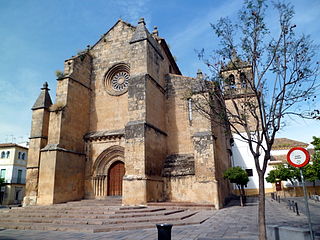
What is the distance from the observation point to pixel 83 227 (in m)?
7.93

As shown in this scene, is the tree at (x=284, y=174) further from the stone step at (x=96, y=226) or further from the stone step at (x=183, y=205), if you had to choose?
the stone step at (x=96, y=226)

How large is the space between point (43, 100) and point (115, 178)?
742 cm

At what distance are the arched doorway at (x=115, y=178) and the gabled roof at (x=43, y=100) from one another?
21.0ft

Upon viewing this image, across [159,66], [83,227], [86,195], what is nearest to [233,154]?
[159,66]

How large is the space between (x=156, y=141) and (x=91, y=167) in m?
4.70

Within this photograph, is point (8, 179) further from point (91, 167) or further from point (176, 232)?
point (176, 232)

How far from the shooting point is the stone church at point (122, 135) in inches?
500

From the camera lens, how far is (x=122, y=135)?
14.7m

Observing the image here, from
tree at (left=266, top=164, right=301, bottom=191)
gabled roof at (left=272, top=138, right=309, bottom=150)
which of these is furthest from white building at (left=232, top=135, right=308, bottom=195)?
tree at (left=266, top=164, right=301, bottom=191)

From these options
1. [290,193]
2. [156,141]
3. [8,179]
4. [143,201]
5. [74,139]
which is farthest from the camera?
[8,179]

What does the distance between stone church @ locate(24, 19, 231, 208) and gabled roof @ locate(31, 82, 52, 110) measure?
0.28 ft

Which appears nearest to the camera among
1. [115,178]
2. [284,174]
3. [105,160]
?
[115,178]

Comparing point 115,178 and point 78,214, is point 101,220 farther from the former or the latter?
point 115,178

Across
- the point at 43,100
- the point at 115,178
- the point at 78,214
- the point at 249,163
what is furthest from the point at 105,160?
the point at 249,163
